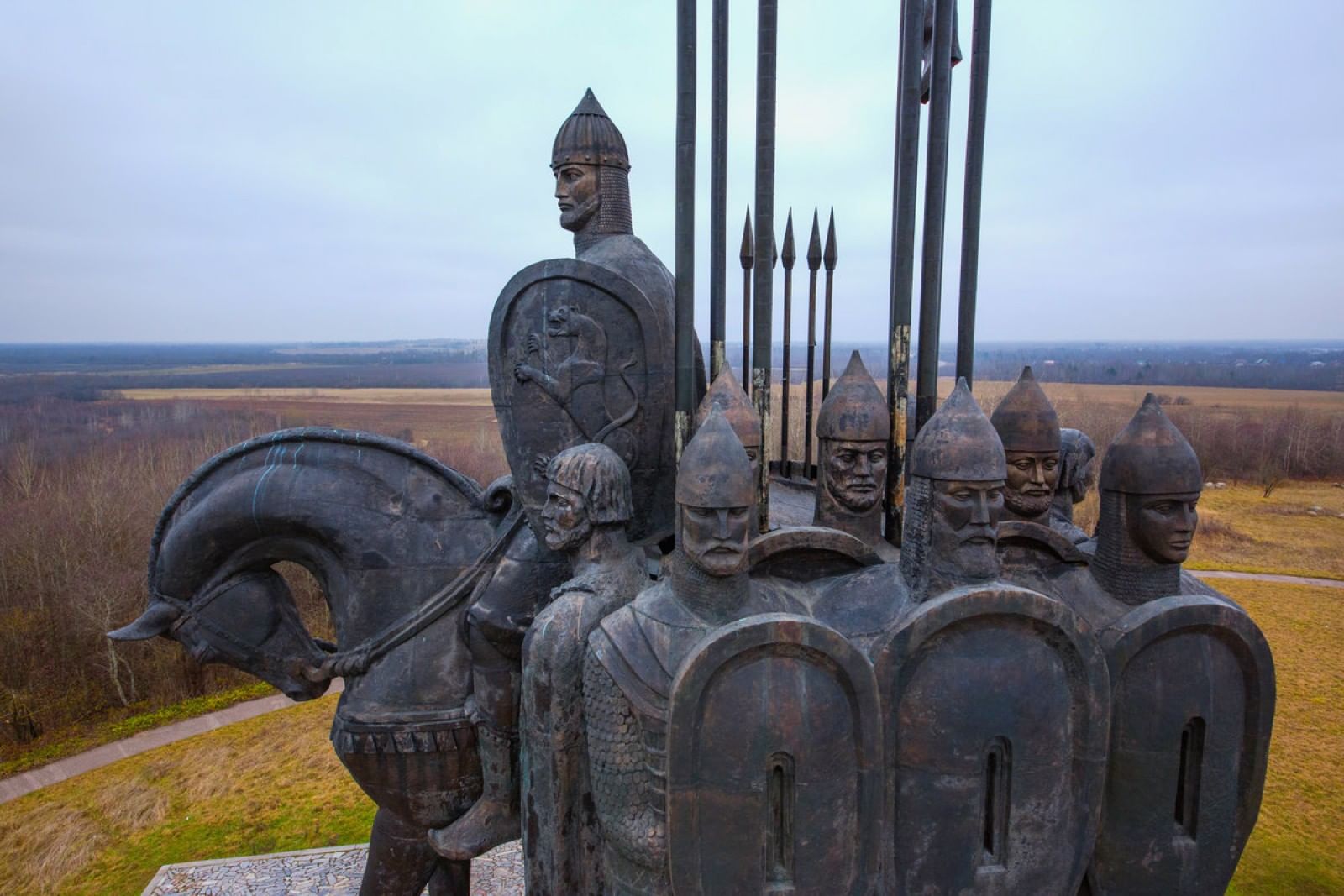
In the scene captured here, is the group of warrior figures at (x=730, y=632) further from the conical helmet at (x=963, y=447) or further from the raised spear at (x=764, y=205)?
the raised spear at (x=764, y=205)

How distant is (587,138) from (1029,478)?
3.49 meters

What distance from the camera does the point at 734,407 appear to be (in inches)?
185

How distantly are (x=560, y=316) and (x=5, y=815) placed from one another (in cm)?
1042

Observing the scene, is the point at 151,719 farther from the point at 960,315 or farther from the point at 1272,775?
the point at 1272,775

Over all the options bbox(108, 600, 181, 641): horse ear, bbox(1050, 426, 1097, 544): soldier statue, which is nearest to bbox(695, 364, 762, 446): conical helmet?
bbox(1050, 426, 1097, 544): soldier statue

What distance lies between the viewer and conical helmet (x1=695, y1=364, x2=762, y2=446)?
15.4 feet

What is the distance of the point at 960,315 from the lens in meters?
5.25

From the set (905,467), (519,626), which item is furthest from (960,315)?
(519,626)

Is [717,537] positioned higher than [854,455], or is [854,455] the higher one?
[854,455]

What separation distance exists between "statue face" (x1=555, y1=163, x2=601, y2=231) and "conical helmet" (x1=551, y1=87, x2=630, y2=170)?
51 mm

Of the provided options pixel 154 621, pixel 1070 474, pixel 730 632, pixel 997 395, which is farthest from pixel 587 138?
pixel 997 395

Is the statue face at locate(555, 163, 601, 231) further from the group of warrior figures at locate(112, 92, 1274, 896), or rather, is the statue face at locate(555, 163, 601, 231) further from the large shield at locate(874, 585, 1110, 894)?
the large shield at locate(874, 585, 1110, 894)

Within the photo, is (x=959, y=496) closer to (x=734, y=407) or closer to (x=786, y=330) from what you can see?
(x=734, y=407)

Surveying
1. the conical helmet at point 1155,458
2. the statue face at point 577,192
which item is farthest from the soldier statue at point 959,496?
the statue face at point 577,192
